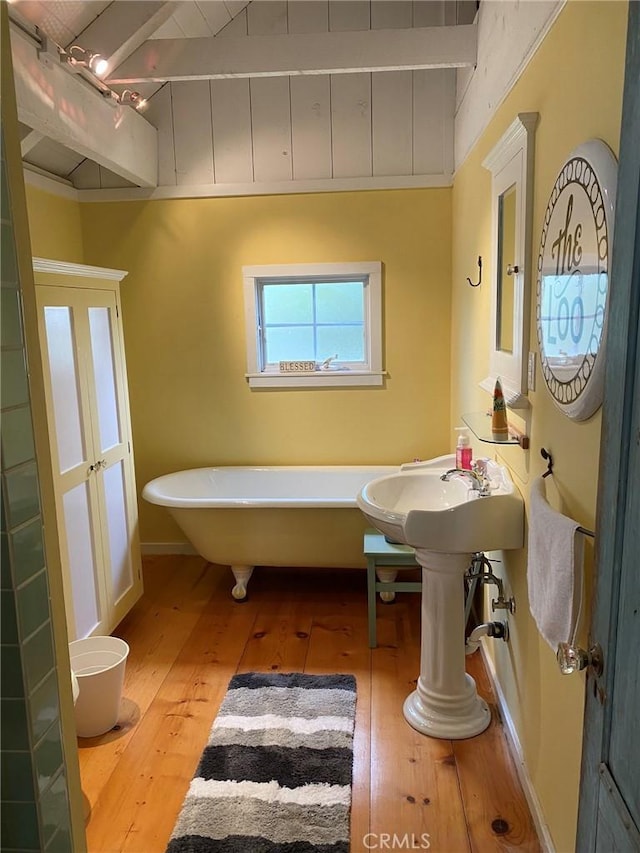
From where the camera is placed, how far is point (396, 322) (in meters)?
3.65

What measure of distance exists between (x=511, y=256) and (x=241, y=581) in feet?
7.00

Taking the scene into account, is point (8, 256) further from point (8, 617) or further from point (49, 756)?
point (49, 756)

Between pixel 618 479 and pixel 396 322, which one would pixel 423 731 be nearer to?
pixel 618 479

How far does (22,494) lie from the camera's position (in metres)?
0.93

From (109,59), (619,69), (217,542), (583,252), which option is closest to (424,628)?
(217,542)

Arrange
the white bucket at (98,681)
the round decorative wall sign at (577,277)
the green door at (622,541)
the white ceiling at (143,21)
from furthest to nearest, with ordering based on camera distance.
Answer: the white ceiling at (143,21)
the white bucket at (98,681)
the round decorative wall sign at (577,277)
the green door at (622,541)

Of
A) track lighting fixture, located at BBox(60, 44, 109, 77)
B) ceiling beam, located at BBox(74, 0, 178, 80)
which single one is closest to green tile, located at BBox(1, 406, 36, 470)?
track lighting fixture, located at BBox(60, 44, 109, 77)

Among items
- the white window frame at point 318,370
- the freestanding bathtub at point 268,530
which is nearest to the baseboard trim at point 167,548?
the freestanding bathtub at point 268,530

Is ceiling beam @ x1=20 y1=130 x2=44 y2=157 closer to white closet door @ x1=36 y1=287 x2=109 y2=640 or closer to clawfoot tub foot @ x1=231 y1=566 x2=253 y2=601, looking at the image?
white closet door @ x1=36 y1=287 x2=109 y2=640

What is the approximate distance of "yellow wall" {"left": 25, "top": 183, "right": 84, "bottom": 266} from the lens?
10.7ft

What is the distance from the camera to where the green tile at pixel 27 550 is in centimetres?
91

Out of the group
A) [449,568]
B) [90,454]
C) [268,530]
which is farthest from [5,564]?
[268,530]

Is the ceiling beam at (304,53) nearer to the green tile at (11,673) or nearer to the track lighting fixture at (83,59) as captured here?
the track lighting fixture at (83,59)

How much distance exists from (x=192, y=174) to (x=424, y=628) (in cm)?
281
